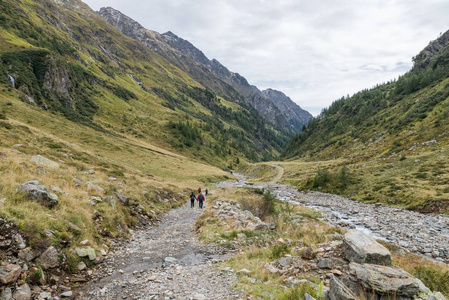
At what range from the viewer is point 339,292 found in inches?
243

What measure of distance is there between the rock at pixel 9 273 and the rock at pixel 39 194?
5130 millimetres

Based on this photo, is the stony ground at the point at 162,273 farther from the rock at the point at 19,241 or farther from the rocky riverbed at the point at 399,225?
the rocky riverbed at the point at 399,225

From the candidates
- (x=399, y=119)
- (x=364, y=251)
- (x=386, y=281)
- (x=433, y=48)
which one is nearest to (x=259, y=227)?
(x=364, y=251)

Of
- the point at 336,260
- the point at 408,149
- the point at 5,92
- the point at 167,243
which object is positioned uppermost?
the point at 408,149

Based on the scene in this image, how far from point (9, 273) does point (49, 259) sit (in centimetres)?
178

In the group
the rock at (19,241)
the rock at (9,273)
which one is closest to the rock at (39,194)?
the rock at (19,241)

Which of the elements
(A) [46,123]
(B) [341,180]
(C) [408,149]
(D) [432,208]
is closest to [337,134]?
(C) [408,149]

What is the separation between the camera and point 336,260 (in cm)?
896

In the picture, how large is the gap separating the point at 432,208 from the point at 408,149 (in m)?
42.9

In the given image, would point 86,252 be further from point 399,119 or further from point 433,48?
point 433,48

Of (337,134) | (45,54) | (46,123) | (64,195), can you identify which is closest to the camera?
(64,195)

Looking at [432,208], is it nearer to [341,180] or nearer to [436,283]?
[341,180]

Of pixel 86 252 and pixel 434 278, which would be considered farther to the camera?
pixel 86 252

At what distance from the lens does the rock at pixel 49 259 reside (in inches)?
357
